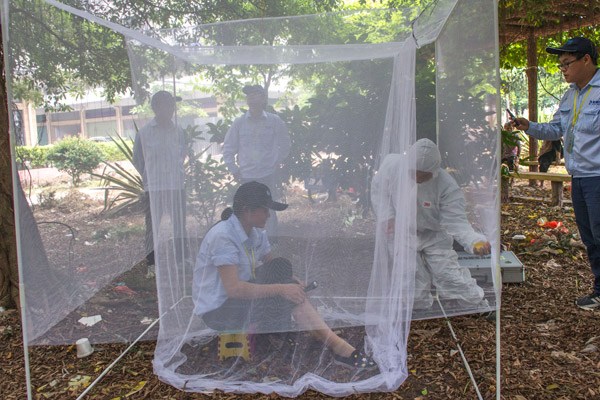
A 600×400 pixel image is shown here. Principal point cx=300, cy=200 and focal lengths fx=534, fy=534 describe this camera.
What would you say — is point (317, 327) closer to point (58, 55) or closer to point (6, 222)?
point (58, 55)

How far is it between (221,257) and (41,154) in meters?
1.09

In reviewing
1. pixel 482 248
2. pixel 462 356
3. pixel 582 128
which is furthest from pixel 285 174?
pixel 582 128

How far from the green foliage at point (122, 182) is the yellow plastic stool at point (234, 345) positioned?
900 mm

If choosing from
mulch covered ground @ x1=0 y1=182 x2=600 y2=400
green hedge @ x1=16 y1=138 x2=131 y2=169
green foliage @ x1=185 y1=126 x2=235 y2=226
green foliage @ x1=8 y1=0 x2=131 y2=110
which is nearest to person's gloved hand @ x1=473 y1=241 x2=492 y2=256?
mulch covered ground @ x1=0 y1=182 x2=600 y2=400

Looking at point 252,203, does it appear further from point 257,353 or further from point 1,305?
point 1,305

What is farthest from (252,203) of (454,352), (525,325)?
(525,325)

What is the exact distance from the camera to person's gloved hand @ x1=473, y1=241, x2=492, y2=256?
270cm

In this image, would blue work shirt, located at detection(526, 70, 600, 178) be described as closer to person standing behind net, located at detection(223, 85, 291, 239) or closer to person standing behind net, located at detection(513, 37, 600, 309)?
person standing behind net, located at detection(513, 37, 600, 309)

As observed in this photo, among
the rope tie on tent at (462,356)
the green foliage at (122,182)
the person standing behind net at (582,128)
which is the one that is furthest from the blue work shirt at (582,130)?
the green foliage at (122,182)

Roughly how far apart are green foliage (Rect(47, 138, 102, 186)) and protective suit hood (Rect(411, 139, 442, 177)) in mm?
1764

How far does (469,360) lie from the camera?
9.75ft

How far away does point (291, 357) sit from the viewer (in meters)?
2.80

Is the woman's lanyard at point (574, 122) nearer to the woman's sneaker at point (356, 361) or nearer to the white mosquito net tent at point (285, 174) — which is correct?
the white mosquito net tent at point (285, 174)

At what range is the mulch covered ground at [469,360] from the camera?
2.68 meters
